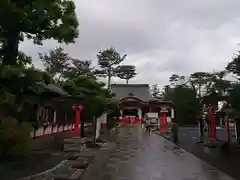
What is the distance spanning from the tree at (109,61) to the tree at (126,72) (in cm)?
157

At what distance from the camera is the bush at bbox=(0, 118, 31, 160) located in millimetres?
9992

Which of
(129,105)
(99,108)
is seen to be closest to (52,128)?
(99,108)

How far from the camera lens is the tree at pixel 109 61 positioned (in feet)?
204

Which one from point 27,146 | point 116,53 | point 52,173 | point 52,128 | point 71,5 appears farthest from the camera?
point 116,53

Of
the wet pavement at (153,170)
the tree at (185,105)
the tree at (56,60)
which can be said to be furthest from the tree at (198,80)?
the wet pavement at (153,170)

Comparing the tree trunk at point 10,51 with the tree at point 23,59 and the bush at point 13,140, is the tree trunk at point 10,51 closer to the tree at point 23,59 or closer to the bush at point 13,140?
the tree at point 23,59

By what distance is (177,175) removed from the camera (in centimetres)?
990

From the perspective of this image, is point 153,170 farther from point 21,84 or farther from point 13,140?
point 21,84

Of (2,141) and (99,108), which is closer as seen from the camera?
(2,141)

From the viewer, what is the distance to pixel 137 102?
58.7 meters

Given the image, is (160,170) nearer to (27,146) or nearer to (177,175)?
(177,175)

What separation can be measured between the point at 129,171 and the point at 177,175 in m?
1.65

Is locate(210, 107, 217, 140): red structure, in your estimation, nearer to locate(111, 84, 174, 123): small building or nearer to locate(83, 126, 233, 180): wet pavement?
locate(83, 126, 233, 180): wet pavement

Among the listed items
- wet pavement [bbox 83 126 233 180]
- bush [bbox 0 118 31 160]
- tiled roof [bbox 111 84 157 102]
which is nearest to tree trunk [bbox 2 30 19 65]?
bush [bbox 0 118 31 160]
